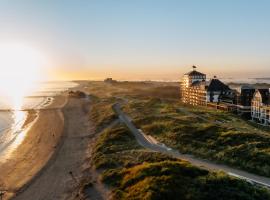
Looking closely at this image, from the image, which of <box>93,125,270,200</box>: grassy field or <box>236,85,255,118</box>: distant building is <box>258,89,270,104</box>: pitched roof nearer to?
<box>236,85,255,118</box>: distant building

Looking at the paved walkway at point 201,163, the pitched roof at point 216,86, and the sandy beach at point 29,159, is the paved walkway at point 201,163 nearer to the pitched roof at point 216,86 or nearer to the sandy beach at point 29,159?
the sandy beach at point 29,159

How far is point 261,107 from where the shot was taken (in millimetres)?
63281

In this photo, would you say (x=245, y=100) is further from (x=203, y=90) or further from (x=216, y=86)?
(x=203, y=90)

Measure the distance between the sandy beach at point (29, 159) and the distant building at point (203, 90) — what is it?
35.3m

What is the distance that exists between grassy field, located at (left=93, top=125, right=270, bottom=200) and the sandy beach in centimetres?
793

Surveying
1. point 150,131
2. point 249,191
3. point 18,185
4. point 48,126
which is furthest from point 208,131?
point 48,126

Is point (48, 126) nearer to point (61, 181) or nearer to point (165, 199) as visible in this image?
point (61, 181)

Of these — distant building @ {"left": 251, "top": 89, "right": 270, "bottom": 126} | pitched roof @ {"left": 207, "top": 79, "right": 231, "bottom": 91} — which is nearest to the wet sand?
distant building @ {"left": 251, "top": 89, "right": 270, "bottom": 126}

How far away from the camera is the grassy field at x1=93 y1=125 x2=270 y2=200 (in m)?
26.1

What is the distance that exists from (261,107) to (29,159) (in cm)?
4208

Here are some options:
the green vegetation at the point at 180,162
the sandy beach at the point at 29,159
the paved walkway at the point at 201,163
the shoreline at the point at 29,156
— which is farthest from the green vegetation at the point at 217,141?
the shoreline at the point at 29,156

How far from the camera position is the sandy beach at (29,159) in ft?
117

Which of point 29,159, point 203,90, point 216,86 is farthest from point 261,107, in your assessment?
point 29,159

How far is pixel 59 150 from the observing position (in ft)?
159
